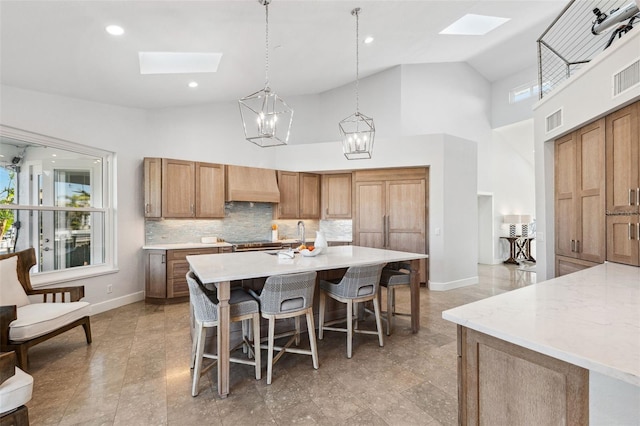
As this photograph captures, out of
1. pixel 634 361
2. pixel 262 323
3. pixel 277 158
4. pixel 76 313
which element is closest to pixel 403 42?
pixel 277 158

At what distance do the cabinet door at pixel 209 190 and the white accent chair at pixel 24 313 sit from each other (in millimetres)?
2168

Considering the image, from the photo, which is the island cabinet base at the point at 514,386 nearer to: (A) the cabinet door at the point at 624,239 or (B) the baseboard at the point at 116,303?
(A) the cabinet door at the point at 624,239

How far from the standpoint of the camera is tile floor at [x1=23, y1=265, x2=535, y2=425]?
1986mm

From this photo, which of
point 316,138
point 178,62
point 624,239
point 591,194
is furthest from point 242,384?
point 316,138

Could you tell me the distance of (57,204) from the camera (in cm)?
395

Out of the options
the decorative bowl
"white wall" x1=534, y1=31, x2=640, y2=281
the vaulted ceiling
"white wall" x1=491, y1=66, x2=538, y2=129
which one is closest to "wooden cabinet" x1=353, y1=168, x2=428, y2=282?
"white wall" x1=534, y1=31, x2=640, y2=281

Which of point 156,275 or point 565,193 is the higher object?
point 565,193

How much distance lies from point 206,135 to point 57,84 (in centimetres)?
221

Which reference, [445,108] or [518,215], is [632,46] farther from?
[518,215]

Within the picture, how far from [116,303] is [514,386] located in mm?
5046

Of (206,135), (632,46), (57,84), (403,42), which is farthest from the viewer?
(206,135)

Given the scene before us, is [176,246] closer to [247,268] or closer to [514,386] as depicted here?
[247,268]

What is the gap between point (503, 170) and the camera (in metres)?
8.38

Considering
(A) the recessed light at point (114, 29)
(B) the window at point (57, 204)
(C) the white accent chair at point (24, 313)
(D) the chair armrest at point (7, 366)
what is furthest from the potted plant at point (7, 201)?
(D) the chair armrest at point (7, 366)
